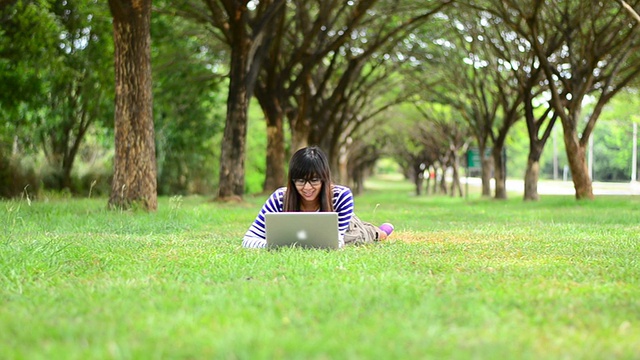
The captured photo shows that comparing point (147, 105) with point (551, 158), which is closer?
point (147, 105)

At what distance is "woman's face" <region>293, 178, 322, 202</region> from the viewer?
7.73m

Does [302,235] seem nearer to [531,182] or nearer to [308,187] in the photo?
[308,187]

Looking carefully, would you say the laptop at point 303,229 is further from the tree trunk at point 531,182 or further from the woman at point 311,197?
the tree trunk at point 531,182

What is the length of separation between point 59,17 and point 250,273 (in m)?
19.1

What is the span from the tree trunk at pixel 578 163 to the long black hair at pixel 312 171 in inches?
588

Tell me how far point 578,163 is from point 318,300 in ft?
60.4

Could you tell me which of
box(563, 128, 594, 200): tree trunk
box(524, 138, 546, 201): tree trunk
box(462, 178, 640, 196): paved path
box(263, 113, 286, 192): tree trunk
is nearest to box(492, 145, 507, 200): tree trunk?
box(524, 138, 546, 201): tree trunk

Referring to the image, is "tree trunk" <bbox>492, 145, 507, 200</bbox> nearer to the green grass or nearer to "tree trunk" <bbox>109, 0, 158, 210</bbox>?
"tree trunk" <bbox>109, 0, 158, 210</bbox>

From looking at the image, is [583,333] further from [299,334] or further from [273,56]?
[273,56]

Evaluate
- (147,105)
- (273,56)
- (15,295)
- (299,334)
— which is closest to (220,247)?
(15,295)

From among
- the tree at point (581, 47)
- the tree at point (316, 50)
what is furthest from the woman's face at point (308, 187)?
the tree at point (581, 47)

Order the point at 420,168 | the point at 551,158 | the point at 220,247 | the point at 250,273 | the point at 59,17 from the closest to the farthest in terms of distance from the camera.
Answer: the point at 250,273, the point at 220,247, the point at 59,17, the point at 420,168, the point at 551,158

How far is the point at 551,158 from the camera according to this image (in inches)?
4065

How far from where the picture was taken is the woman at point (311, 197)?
7707 mm
